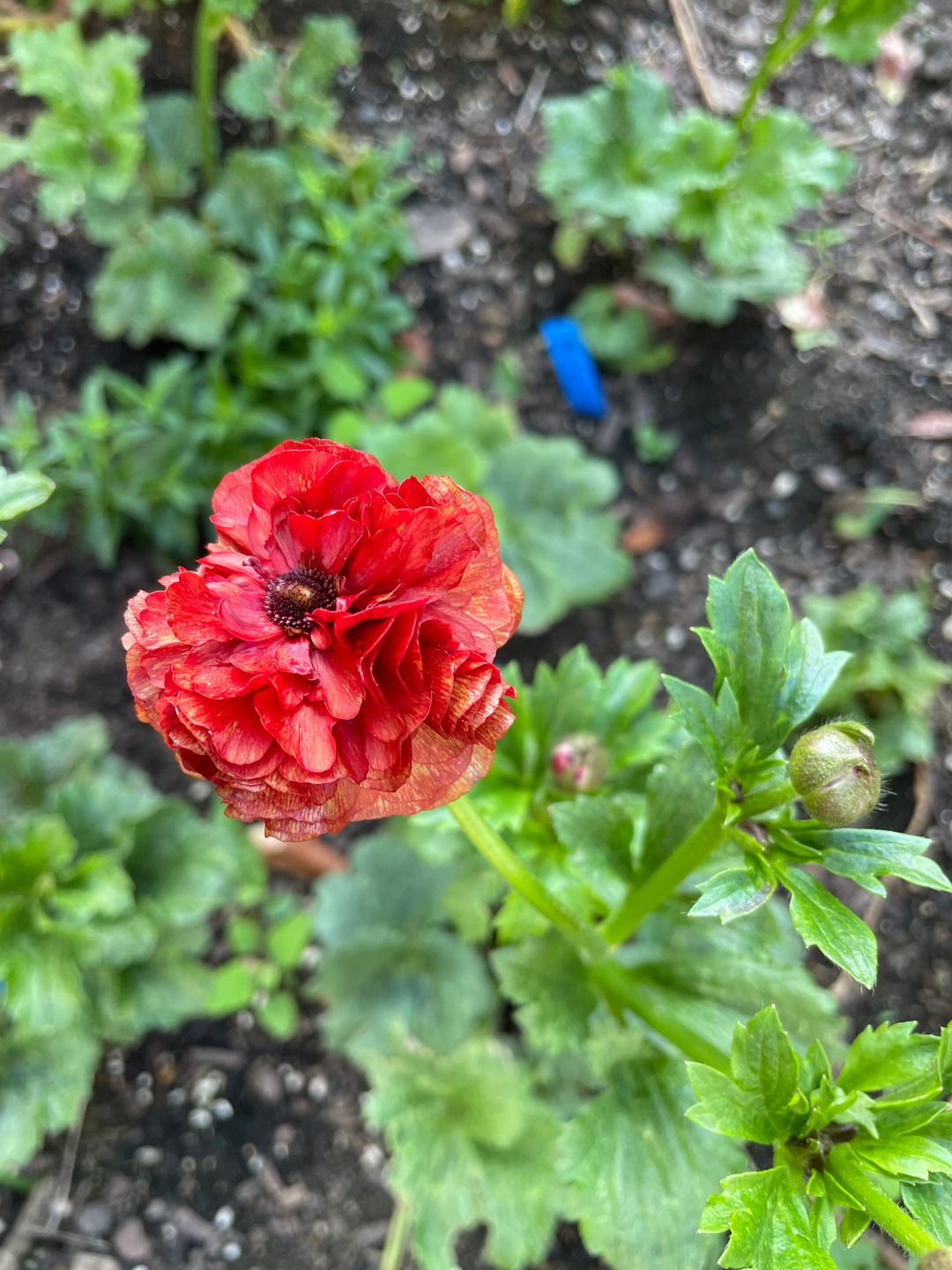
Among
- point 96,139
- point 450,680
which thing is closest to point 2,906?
point 450,680

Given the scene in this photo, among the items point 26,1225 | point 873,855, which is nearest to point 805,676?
point 873,855

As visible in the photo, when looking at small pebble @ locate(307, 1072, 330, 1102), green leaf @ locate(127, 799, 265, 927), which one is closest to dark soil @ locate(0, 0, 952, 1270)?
small pebble @ locate(307, 1072, 330, 1102)

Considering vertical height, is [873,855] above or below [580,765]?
above

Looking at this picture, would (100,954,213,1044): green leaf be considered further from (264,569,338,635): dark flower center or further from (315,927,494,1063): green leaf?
(264,569,338,635): dark flower center

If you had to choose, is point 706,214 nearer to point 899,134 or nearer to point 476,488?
point 899,134

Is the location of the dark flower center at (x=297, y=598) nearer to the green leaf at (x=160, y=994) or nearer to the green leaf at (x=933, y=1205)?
the green leaf at (x=933, y=1205)

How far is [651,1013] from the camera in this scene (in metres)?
1.20

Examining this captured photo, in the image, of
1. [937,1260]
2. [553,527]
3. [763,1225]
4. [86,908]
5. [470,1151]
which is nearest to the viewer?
[937,1260]

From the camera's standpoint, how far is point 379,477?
816mm

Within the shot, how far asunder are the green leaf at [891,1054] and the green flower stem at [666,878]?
0.23 m

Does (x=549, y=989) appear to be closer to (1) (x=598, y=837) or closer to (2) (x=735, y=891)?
(1) (x=598, y=837)

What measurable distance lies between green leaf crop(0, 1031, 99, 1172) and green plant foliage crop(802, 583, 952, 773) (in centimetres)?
157

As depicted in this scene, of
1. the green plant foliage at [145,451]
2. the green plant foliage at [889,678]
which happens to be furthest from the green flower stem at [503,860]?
the green plant foliage at [145,451]

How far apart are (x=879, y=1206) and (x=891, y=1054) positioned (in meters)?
0.14
